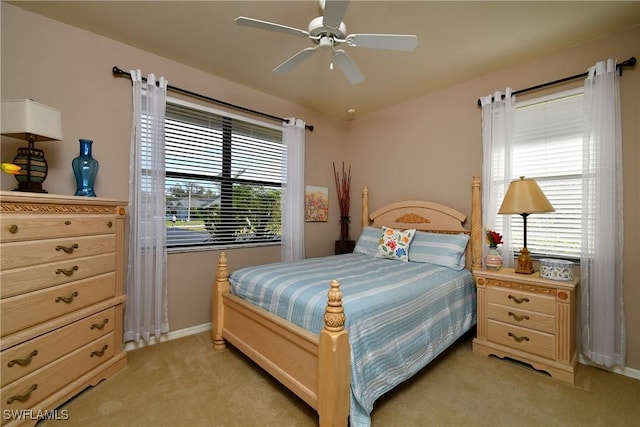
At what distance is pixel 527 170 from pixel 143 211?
3.47 metres

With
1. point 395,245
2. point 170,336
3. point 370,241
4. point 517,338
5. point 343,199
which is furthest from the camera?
point 343,199

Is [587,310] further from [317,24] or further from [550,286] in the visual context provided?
[317,24]

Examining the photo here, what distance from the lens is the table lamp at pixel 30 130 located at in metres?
1.71

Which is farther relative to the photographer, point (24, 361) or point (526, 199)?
point (526, 199)

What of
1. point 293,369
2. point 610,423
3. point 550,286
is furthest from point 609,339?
point 293,369

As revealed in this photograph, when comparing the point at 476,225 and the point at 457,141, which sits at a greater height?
the point at 457,141

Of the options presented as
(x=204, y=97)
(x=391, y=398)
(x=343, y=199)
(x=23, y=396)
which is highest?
(x=204, y=97)

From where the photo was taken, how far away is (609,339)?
213 centimetres

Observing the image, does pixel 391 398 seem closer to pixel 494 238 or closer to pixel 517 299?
pixel 517 299

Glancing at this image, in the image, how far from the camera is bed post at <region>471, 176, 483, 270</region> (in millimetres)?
2783

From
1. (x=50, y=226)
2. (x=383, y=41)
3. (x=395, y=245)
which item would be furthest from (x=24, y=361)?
(x=395, y=245)

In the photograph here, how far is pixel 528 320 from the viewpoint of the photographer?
221 cm

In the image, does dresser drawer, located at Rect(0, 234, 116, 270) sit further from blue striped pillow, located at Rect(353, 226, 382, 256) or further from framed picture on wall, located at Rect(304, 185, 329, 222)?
blue striped pillow, located at Rect(353, 226, 382, 256)

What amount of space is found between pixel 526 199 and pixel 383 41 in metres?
1.62
